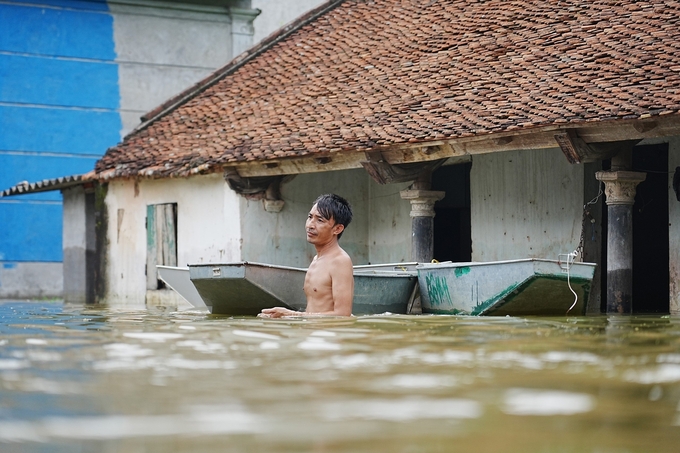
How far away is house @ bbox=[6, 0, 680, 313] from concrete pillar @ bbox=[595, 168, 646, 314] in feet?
0.05

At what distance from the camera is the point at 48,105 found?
20016mm

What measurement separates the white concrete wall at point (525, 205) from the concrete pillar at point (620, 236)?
1329 millimetres

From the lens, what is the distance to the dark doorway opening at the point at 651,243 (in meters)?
13.5

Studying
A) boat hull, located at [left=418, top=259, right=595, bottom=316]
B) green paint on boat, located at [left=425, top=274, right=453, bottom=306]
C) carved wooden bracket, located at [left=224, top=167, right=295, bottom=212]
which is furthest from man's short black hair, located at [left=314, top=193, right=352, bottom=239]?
carved wooden bracket, located at [left=224, top=167, right=295, bottom=212]

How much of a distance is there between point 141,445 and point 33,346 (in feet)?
9.11

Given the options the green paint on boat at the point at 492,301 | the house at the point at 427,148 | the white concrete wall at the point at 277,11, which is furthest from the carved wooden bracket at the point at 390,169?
the white concrete wall at the point at 277,11

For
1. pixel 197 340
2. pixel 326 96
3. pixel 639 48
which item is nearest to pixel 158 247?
pixel 326 96

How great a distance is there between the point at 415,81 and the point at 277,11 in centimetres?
1042

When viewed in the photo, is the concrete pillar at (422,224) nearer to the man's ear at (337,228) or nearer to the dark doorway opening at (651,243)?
the dark doorway opening at (651,243)

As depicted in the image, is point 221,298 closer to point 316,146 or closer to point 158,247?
point 316,146

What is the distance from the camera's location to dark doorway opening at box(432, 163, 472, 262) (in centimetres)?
1605

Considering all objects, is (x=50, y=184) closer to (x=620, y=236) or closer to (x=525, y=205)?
(x=525, y=205)

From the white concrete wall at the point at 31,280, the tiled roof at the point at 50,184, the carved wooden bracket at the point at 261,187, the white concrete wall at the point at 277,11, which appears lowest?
the white concrete wall at the point at 31,280

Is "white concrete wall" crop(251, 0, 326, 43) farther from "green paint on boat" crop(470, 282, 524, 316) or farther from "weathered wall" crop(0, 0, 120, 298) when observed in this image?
"green paint on boat" crop(470, 282, 524, 316)
